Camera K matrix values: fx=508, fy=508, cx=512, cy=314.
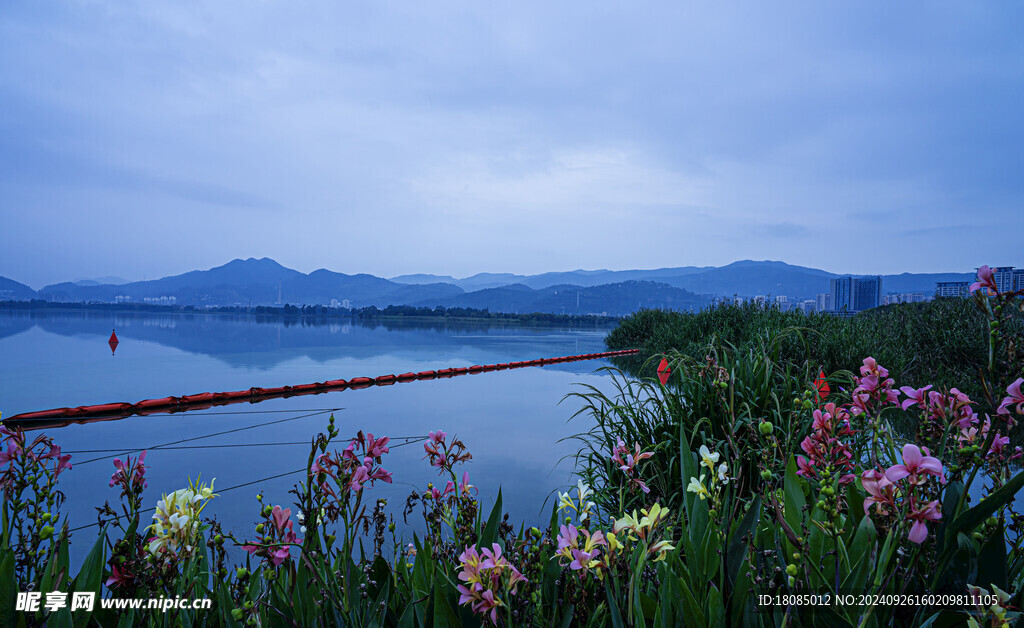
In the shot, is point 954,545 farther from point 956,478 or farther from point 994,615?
point 994,615

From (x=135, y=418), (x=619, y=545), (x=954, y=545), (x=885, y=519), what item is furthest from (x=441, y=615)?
(x=135, y=418)

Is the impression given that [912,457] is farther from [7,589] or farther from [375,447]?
[7,589]

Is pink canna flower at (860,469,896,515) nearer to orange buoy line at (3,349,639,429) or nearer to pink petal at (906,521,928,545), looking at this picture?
pink petal at (906,521,928,545)

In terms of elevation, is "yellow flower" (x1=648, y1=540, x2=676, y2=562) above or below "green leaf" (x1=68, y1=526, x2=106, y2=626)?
above

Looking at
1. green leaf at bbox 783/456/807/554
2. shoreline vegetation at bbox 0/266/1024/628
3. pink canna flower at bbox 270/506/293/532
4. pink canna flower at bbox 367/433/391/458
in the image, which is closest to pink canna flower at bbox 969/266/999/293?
shoreline vegetation at bbox 0/266/1024/628

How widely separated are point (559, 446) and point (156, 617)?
359 cm

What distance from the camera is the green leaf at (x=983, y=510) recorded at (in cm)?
79

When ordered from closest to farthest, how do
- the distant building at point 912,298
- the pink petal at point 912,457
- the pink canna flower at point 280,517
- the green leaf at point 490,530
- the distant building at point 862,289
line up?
the pink petal at point 912,457 → the pink canna flower at point 280,517 → the green leaf at point 490,530 → the distant building at point 912,298 → the distant building at point 862,289

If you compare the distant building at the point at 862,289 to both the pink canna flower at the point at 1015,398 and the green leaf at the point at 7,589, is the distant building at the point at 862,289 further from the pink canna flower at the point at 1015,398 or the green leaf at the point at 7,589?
the green leaf at the point at 7,589

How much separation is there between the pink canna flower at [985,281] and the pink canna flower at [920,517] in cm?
40

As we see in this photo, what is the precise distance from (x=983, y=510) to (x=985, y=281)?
0.38m

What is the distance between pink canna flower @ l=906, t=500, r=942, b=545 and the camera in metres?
0.67

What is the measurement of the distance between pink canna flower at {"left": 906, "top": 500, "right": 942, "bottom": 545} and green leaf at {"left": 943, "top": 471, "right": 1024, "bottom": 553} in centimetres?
19

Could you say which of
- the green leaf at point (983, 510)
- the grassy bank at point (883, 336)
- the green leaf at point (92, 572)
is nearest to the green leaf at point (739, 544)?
the green leaf at point (983, 510)
